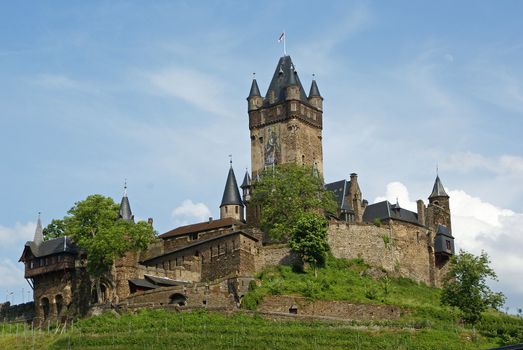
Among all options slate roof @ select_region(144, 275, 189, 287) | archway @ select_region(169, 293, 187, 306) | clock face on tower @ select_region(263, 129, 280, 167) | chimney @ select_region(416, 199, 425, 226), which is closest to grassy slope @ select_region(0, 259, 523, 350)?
archway @ select_region(169, 293, 187, 306)

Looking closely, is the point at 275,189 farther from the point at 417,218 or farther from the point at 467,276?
the point at 467,276

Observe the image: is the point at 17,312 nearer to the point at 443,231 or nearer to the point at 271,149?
the point at 271,149

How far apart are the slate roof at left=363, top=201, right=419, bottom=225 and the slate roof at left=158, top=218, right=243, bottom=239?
419 inches

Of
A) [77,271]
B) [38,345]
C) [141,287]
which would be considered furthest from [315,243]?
[38,345]

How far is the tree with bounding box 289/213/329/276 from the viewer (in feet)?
229

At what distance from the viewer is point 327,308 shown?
206ft

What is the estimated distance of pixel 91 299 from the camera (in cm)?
6900

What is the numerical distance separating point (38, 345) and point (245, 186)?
30.9m

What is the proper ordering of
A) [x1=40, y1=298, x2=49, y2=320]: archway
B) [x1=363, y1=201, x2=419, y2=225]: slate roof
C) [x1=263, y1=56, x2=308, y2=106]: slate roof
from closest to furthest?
[x1=40, y1=298, x2=49, y2=320]: archway
[x1=363, y1=201, x2=419, y2=225]: slate roof
[x1=263, y1=56, x2=308, y2=106]: slate roof

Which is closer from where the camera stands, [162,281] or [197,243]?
[162,281]

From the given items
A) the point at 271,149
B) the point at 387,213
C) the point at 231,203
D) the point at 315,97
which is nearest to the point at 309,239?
the point at 387,213

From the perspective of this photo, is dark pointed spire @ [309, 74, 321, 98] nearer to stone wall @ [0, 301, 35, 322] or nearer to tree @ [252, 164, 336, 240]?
tree @ [252, 164, 336, 240]

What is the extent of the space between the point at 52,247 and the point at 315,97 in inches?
1139

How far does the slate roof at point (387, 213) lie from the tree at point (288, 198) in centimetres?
442
